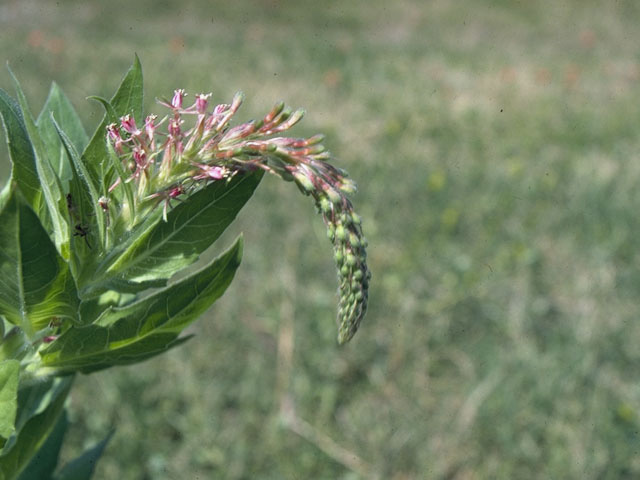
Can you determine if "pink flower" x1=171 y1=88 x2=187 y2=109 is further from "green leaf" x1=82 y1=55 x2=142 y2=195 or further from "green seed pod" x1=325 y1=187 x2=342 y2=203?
"green seed pod" x1=325 y1=187 x2=342 y2=203

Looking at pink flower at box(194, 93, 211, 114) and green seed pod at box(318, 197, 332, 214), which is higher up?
pink flower at box(194, 93, 211, 114)

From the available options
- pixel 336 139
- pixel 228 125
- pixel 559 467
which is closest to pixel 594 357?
pixel 559 467

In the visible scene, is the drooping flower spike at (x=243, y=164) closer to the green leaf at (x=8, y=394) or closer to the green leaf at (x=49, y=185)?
the green leaf at (x=49, y=185)

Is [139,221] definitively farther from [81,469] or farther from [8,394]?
[81,469]

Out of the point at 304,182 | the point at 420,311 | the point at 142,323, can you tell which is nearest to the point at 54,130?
the point at 142,323

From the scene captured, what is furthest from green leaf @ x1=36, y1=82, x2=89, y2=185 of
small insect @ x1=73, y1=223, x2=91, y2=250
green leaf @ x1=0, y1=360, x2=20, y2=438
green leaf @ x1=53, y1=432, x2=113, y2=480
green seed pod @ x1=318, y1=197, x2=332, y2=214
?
green leaf @ x1=53, y1=432, x2=113, y2=480

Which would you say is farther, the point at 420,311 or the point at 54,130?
the point at 420,311
